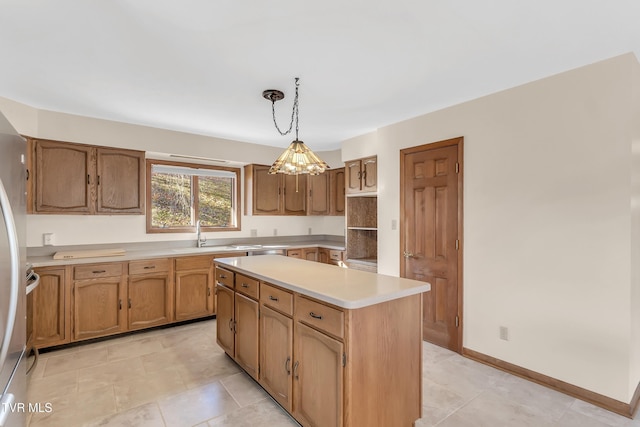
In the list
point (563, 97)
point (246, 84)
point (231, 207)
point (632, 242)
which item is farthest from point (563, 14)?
point (231, 207)

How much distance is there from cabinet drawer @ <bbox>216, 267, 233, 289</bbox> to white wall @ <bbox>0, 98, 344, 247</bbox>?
1645 millimetres

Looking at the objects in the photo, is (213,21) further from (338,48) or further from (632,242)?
(632,242)

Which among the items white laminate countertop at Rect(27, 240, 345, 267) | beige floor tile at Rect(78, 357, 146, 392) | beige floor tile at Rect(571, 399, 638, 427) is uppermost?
white laminate countertop at Rect(27, 240, 345, 267)

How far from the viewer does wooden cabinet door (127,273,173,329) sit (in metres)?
3.43

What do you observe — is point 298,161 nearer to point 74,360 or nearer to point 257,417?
point 257,417

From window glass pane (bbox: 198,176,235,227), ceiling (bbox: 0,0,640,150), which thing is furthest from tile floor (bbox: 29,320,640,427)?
ceiling (bbox: 0,0,640,150)

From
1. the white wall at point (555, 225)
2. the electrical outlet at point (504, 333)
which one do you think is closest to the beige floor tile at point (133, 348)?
the white wall at point (555, 225)

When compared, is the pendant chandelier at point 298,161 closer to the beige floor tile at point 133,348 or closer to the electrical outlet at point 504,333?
the electrical outlet at point 504,333

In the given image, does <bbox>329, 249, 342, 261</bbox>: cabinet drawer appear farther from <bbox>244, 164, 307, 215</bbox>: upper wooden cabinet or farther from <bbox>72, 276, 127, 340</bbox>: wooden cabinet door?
<bbox>72, 276, 127, 340</bbox>: wooden cabinet door

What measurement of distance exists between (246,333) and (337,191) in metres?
2.98

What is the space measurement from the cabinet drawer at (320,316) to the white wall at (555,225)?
1818 millimetres

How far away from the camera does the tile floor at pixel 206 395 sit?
203 centimetres

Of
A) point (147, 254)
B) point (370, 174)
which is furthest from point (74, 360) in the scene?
point (370, 174)

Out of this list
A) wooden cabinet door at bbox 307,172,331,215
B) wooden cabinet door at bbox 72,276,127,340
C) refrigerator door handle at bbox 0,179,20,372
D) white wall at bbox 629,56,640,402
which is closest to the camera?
refrigerator door handle at bbox 0,179,20,372
